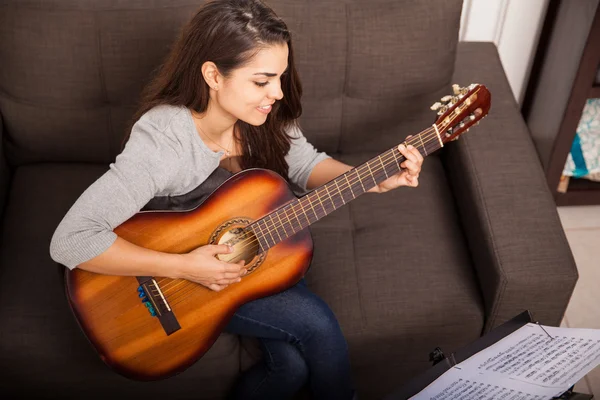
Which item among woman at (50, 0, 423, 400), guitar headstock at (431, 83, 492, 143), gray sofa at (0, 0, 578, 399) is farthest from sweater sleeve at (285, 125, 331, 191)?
guitar headstock at (431, 83, 492, 143)

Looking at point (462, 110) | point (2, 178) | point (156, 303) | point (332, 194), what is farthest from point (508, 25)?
point (2, 178)

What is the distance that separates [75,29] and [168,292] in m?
0.68

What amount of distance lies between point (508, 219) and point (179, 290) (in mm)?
787

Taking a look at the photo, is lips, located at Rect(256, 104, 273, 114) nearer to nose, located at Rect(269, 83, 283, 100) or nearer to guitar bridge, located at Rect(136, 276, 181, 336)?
nose, located at Rect(269, 83, 283, 100)

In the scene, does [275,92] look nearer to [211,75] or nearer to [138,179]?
[211,75]

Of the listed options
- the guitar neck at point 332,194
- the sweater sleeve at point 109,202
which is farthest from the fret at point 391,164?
the sweater sleeve at point 109,202

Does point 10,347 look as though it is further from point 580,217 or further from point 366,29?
point 580,217

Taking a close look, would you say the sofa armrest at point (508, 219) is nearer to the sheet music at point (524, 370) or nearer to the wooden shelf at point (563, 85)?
the wooden shelf at point (563, 85)

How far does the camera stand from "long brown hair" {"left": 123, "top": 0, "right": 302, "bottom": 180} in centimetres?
131

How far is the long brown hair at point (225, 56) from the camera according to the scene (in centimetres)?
131

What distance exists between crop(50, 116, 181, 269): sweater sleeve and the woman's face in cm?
18

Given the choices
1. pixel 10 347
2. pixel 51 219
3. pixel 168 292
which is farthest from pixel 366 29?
pixel 10 347

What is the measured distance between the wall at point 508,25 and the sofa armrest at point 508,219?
1.12 ft

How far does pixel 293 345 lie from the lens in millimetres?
1568
